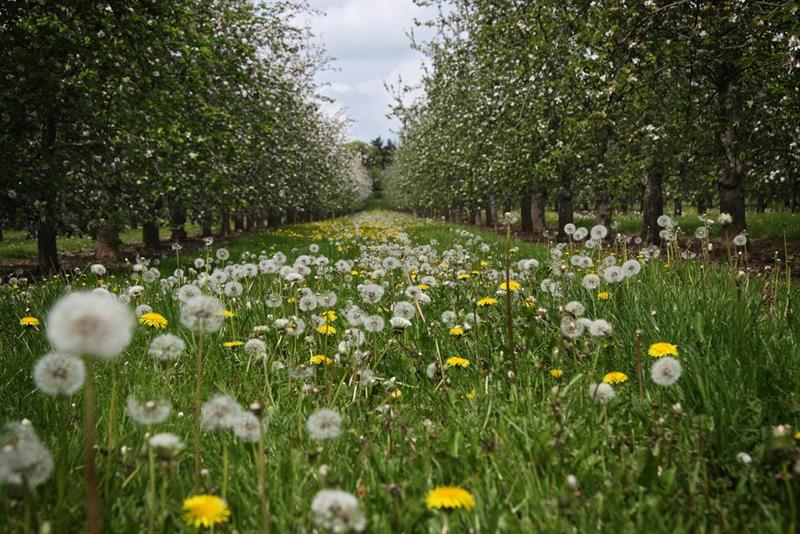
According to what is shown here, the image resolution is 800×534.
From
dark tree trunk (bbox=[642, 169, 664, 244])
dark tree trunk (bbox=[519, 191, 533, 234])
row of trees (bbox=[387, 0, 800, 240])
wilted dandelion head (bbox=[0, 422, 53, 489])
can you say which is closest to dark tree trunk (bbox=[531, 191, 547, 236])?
dark tree trunk (bbox=[519, 191, 533, 234])

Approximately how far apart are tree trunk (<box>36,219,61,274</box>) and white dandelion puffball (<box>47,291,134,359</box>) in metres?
9.96

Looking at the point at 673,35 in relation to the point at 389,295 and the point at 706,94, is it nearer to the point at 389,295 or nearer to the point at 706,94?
the point at 706,94

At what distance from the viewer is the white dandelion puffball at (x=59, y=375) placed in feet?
4.87

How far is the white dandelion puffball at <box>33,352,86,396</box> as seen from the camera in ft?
4.87

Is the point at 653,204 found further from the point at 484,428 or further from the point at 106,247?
the point at 106,247

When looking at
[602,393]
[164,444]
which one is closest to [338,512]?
[164,444]

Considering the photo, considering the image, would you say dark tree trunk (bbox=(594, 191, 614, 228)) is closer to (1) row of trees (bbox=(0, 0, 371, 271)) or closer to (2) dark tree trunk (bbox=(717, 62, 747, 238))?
(2) dark tree trunk (bbox=(717, 62, 747, 238))

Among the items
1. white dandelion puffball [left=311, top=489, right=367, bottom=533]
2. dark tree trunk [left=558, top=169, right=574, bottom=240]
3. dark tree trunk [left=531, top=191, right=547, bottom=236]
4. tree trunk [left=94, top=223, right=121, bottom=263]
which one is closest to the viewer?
white dandelion puffball [left=311, top=489, right=367, bottom=533]

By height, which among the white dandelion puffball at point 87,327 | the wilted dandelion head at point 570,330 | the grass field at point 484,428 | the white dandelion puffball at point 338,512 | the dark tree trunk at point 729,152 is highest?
the dark tree trunk at point 729,152

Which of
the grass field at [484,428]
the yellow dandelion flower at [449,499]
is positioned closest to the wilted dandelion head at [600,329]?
the grass field at [484,428]

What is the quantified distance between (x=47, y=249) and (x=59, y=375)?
34.0 feet

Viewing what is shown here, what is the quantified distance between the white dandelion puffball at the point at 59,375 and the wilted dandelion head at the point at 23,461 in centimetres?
15

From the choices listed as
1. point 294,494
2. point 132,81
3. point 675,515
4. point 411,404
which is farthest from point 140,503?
point 132,81

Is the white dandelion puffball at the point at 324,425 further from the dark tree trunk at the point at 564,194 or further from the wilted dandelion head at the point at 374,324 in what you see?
the dark tree trunk at the point at 564,194
